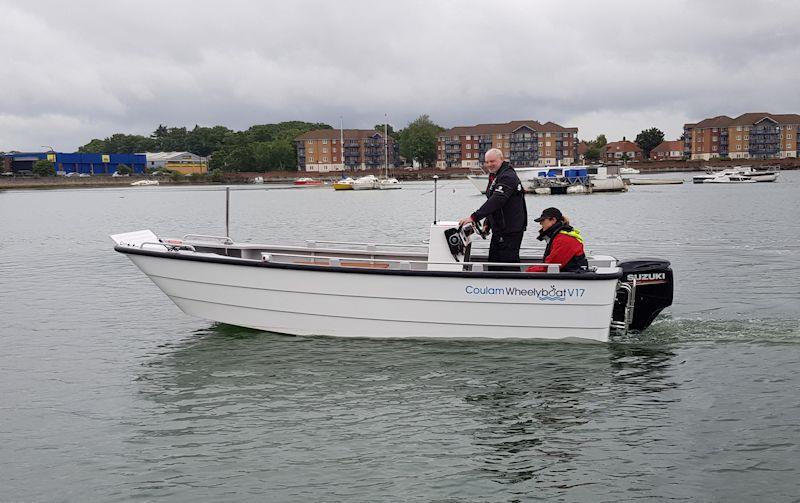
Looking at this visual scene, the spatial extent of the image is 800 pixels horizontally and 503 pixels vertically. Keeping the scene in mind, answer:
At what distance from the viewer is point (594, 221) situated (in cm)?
4938

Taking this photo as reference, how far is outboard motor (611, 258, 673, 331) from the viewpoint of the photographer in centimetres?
1242

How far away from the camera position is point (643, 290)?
12.5m

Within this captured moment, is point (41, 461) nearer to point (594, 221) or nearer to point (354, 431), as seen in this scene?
point (354, 431)

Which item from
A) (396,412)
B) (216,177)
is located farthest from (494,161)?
(216,177)

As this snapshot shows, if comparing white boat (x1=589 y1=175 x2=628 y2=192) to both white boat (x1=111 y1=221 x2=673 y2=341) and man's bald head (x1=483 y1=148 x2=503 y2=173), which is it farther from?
man's bald head (x1=483 y1=148 x2=503 y2=173)

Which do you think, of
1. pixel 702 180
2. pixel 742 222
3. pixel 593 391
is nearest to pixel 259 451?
pixel 593 391

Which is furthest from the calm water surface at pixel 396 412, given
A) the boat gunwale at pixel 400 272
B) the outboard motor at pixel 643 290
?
the boat gunwale at pixel 400 272

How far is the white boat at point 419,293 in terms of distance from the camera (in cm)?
1210

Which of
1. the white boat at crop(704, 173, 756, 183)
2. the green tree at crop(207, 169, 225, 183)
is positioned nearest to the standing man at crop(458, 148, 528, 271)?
the white boat at crop(704, 173, 756, 183)

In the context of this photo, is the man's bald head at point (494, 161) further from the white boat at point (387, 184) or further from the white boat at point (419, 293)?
the white boat at point (387, 184)

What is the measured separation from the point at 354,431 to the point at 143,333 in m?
7.78

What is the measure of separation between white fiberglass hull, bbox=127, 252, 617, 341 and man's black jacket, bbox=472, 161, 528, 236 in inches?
36.7

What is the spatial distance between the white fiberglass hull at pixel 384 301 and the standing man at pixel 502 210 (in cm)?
70

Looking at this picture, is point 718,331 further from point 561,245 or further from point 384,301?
point 384,301
